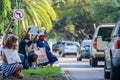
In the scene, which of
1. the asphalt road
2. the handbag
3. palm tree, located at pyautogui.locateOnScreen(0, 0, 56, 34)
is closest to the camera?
the asphalt road

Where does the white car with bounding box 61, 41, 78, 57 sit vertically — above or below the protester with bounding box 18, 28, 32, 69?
below

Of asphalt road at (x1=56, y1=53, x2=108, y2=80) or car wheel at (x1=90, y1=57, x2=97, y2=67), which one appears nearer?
asphalt road at (x1=56, y1=53, x2=108, y2=80)

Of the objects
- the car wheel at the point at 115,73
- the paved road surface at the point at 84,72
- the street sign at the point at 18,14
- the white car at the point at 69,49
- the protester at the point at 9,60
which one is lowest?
the white car at the point at 69,49

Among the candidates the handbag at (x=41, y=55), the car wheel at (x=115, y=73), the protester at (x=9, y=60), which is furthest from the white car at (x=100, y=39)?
the protester at (x=9, y=60)

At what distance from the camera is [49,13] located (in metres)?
45.5

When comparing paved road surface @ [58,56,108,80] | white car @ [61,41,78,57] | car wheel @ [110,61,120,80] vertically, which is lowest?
white car @ [61,41,78,57]

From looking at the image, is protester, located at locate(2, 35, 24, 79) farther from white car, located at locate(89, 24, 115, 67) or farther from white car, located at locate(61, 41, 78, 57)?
white car, located at locate(61, 41, 78, 57)

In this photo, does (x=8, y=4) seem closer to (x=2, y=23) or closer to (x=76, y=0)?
(x=2, y=23)

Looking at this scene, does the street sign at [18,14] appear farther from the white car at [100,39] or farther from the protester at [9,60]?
the protester at [9,60]

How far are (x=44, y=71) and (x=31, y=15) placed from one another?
74.3 feet

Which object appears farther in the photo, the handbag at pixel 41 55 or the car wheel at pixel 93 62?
the car wheel at pixel 93 62

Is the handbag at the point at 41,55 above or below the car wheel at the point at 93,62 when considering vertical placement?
above

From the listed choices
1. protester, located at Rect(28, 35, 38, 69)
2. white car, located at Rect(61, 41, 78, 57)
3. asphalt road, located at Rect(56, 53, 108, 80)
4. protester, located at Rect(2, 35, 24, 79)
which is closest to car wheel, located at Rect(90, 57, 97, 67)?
asphalt road, located at Rect(56, 53, 108, 80)

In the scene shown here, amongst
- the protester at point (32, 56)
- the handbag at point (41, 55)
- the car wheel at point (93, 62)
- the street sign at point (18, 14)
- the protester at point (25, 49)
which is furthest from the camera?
the car wheel at point (93, 62)
